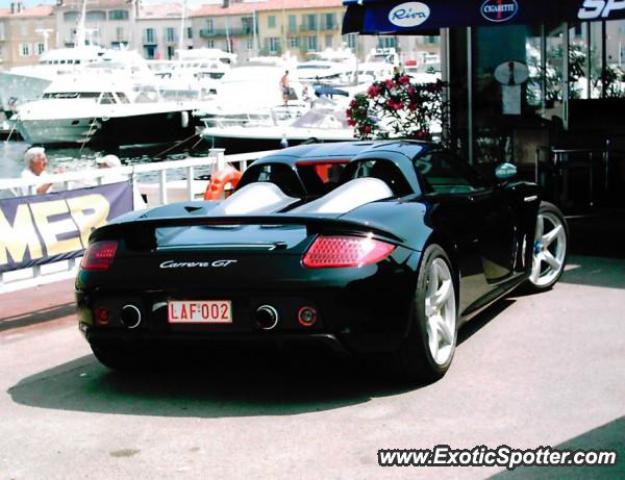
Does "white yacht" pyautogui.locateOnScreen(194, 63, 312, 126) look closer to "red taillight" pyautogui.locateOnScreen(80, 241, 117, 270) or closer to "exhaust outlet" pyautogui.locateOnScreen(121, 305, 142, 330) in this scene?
"red taillight" pyautogui.locateOnScreen(80, 241, 117, 270)

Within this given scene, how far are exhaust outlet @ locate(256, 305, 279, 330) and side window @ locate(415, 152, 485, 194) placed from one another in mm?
1604

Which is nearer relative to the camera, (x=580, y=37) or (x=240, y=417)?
(x=240, y=417)

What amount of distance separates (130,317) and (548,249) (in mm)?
4183

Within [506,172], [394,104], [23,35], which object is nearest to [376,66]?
[394,104]

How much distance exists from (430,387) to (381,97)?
836 cm

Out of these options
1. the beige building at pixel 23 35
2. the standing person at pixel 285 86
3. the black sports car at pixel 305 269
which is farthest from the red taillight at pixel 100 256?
the beige building at pixel 23 35

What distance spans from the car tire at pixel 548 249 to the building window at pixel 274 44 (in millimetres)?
129792

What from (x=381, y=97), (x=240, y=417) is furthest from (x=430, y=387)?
(x=381, y=97)

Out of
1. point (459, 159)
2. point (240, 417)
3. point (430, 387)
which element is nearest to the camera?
point (240, 417)

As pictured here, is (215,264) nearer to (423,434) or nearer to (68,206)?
(423,434)

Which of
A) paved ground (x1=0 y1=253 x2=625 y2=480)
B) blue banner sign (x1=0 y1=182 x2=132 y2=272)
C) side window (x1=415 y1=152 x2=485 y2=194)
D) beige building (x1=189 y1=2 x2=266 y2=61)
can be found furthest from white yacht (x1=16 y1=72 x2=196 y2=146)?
beige building (x1=189 y1=2 x2=266 y2=61)

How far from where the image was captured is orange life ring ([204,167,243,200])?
1152 cm

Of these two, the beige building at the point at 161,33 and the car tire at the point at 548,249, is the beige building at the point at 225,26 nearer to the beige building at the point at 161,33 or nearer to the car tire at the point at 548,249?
the beige building at the point at 161,33

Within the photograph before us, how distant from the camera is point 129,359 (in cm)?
674
